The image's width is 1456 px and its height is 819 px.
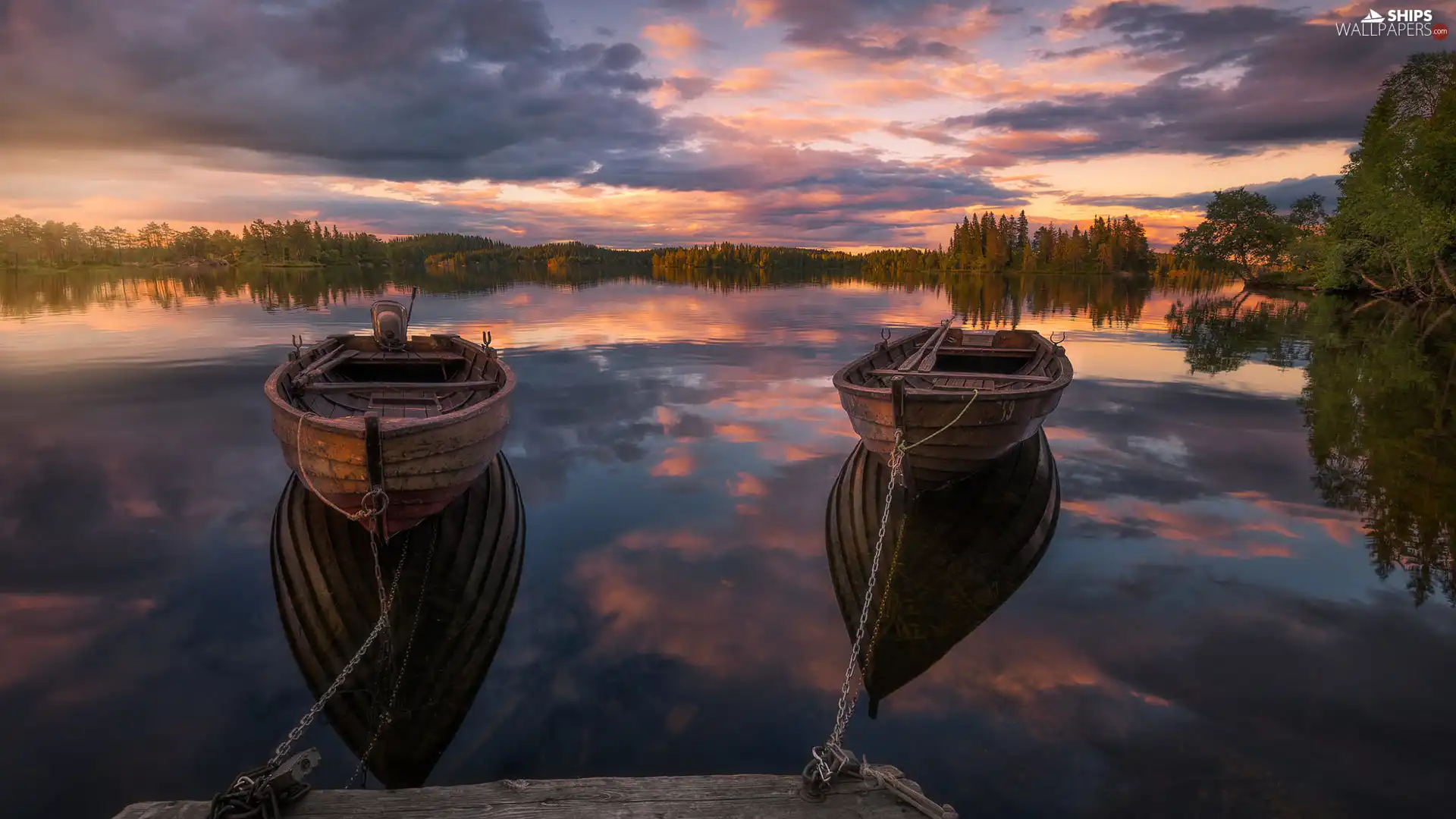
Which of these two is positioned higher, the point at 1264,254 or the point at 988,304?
the point at 1264,254

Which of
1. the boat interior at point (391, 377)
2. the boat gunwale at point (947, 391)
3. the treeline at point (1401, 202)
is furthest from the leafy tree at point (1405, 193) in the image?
the boat interior at point (391, 377)

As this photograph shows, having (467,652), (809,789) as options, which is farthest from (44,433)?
(809,789)

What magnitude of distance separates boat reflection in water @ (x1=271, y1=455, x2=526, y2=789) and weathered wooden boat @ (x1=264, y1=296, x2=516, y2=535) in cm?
110

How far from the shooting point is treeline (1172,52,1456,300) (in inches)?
1758

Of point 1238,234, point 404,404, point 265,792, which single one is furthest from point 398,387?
point 1238,234

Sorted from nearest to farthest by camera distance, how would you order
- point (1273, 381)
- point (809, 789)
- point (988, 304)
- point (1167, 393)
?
point (809, 789), point (1167, 393), point (1273, 381), point (988, 304)

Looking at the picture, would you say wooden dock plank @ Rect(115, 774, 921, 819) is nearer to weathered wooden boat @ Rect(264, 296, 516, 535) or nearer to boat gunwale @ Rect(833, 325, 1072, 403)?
weathered wooden boat @ Rect(264, 296, 516, 535)

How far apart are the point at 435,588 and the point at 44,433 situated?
1623cm

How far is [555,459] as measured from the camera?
54.0 ft

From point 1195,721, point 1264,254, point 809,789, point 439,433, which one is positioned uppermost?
point 1264,254

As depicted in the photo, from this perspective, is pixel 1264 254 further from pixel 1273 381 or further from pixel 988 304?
pixel 1273 381

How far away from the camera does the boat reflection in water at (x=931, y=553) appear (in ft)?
28.0

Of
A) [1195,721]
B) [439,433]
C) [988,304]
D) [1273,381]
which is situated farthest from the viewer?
[988,304]

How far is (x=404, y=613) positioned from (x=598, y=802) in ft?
17.1
